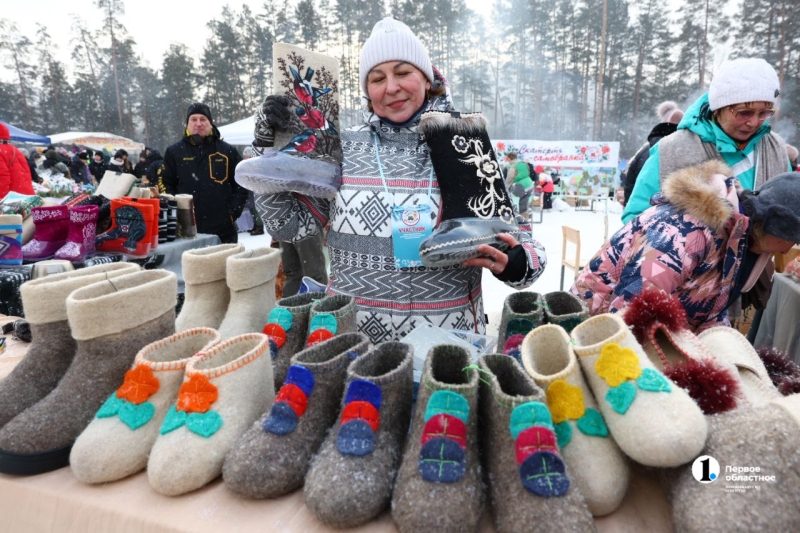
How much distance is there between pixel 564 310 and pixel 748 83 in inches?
62.4

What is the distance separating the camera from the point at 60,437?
0.84m

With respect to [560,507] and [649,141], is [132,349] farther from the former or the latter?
[649,141]

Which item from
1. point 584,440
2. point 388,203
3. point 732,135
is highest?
point 732,135

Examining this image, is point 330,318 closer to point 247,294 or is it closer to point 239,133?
point 247,294

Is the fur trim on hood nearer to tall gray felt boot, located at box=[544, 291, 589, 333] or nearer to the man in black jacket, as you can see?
tall gray felt boot, located at box=[544, 291, 589, 333]

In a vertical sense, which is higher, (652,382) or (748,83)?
(748,83)

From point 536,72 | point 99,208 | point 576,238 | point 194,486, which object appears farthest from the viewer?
point 536,72

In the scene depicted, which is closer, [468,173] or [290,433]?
[290,433]

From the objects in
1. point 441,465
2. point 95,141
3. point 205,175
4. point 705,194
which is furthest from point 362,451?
point 95,141

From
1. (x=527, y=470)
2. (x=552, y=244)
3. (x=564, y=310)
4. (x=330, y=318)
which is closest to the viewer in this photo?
(x=527, y=470)

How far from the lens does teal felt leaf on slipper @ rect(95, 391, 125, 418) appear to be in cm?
83

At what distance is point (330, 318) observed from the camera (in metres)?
1.07

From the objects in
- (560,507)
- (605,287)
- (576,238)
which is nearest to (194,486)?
(560,507)

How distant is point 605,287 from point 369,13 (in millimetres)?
23455
